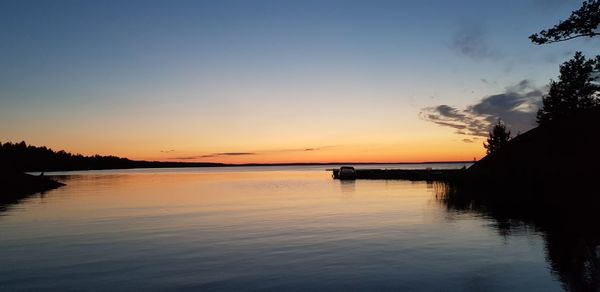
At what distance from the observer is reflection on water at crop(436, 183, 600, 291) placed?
50.5ft

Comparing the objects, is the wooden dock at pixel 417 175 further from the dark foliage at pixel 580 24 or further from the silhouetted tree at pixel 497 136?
the dark foliage at pixel 580 24

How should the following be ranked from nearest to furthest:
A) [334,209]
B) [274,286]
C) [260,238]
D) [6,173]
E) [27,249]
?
[274,286], [27,249], [260,238], [334,209], [6,173]

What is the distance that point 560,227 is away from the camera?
2680 cm

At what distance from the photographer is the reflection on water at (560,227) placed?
50.5ft

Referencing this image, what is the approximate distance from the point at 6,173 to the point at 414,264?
78.2m

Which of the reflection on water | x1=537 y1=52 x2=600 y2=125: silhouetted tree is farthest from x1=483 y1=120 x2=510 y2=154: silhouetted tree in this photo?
the reflection on water

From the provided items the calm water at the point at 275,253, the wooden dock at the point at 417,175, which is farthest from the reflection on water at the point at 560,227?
the wooden dock at the point at 417,175

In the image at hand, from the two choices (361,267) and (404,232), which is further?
(404,232)

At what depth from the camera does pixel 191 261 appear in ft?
64.9

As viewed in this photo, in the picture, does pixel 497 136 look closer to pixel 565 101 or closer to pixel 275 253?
pixel 565 101

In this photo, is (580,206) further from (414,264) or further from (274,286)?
(274,286)

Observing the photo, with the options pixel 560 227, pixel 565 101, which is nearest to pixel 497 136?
pixel 565 101

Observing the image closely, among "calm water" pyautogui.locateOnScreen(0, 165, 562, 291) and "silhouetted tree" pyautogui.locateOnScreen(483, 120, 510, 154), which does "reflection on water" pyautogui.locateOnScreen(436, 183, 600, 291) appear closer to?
"calm water" pyautogui.locateOnScreen(0, 165, 562, 291)

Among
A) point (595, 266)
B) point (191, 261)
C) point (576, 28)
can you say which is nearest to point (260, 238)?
point (191, 261)
